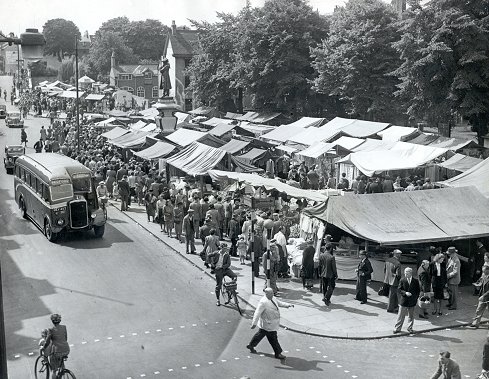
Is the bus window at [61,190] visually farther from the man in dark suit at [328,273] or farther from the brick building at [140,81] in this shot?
the brick building at [140,81]

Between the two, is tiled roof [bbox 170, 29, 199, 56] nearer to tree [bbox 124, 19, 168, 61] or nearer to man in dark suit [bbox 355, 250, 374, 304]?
tree [bbox 124, 19, 168, 61]

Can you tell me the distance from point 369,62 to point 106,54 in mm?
82474

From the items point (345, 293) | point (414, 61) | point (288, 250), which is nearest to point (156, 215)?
point (288, 250)

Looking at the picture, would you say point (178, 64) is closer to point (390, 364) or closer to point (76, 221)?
point (76, 221)

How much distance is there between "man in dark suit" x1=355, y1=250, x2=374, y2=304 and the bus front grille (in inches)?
410

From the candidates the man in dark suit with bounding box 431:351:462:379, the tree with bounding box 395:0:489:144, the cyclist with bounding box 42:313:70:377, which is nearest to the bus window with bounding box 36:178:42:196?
the cyclist with bounding box 42:313:70:377

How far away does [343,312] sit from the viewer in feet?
54.5

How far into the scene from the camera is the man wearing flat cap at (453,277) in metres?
17.0

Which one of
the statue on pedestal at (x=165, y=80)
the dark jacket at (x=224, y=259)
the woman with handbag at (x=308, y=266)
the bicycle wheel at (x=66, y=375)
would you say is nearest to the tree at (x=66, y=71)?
the statue on pedestal at (x=165, y=80)

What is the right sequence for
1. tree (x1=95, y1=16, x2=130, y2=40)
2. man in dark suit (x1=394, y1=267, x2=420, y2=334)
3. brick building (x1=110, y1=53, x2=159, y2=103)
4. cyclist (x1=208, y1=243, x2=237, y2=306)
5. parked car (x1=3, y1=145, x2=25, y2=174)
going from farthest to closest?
tree (x1=95, y1=16, x2=130, y2=40), brick building (x1=110, y1=53, x2=159, y2=103), parked car (x1=3, y1=145, x2=25, y2=174), cyclist (x1=208, y1=243, x2=237, y2=306), man in dark suit (x1=394, y1=267, x2=420, y2=334)

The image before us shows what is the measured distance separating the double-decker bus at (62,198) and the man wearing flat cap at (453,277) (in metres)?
12.4

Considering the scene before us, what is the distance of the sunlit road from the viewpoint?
43.4ft

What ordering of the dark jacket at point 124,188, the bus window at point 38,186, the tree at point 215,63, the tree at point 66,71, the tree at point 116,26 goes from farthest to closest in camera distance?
the tree at point 116,26 < the tree at point 66,71 < the tree at point 215,63 < the dark jacket at point 124,188 < the bus window at point 38,186

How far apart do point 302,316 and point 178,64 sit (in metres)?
73.4
